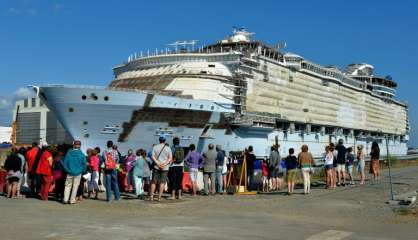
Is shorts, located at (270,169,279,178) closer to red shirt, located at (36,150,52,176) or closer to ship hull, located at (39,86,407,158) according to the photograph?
red shirt, located at (36,150,52,176)

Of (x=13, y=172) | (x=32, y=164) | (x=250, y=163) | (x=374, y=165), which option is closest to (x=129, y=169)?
(x=32, y=164)

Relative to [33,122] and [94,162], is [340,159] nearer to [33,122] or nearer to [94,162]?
[94,162]

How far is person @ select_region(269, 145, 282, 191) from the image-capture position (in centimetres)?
1642

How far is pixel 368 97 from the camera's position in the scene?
71062mm

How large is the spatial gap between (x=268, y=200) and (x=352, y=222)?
12.9 ft

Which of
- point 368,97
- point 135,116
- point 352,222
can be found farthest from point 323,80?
point 352,222

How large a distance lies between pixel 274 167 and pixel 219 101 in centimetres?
2013

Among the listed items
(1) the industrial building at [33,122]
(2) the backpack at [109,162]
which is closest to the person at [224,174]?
(2) the backpack at [109,162]

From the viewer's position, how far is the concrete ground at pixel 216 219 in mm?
8328

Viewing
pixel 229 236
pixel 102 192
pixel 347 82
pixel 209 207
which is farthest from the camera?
pixel 347 82

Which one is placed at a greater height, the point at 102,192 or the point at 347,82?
the point at 347,82

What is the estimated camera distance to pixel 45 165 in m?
13.3

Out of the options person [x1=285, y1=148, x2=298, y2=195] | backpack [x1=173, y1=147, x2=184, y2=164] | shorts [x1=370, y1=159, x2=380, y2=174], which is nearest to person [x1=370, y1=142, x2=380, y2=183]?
shorts [x1=370, y1=159, x2=380, y2=174]

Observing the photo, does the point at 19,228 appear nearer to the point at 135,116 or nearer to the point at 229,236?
the point at 229,236
